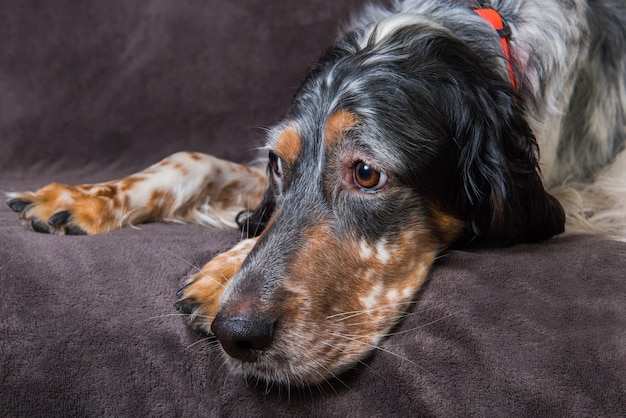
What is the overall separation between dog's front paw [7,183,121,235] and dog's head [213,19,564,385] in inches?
29.4

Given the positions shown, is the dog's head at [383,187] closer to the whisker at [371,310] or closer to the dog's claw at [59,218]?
the whisker at [371,310]

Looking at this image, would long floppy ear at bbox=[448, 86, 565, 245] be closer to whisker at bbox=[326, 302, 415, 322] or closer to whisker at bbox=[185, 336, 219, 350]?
whisker at bbox=[326, 302, 415, 322]

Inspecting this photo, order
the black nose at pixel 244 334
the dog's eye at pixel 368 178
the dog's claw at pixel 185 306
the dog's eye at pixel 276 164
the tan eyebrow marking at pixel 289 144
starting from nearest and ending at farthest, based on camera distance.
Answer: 1. the black nose at pixel 244 334
2. the dog's claw at pixel 185 306
3. the dog's eye at pixel 368 178
4. the tan eyebrow marking at pixel 289 144
5. the dog's eye at pixel 276 164

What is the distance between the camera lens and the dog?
194 cm

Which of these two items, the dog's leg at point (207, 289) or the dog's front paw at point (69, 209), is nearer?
the dog's leg at point (207, 289)

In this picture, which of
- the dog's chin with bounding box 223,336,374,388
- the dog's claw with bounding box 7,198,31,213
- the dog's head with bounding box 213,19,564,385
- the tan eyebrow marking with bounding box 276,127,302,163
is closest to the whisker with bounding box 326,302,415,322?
the dog's head with bounding box 213,19,564,385

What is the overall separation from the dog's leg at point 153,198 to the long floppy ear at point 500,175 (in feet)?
3.53

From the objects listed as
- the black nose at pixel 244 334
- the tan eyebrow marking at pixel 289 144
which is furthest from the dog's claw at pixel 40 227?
the black nose at pixel 244 334

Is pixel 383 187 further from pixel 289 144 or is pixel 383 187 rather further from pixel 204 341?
pixel 204 341

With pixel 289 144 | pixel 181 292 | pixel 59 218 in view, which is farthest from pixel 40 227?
pixel 289 144

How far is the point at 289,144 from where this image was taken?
91.4 inches

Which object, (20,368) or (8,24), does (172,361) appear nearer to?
(20,368)

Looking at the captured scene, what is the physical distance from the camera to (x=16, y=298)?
202cm

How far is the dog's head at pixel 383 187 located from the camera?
199 centimetres
